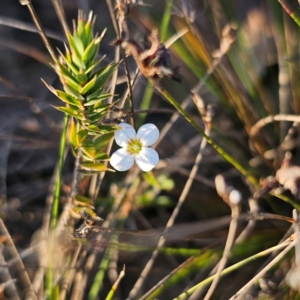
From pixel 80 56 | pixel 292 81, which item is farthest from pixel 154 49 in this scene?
pixel 292 81

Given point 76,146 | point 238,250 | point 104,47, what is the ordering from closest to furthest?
1. point 76,146
2. point 238,250
3. point 104,47

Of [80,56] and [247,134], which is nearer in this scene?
[80,56]

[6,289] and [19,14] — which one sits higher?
[19,14]

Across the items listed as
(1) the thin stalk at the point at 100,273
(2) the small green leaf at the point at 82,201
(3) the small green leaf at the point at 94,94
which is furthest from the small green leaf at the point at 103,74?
(1) the thin stalk at the point at 100,273

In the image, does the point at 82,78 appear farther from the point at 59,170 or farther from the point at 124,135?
the point at 59,170

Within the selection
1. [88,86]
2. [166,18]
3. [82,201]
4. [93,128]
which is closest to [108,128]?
[93,128]

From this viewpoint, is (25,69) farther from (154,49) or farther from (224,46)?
(154,49)

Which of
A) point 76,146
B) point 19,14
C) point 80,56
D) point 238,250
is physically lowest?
point 238,250
